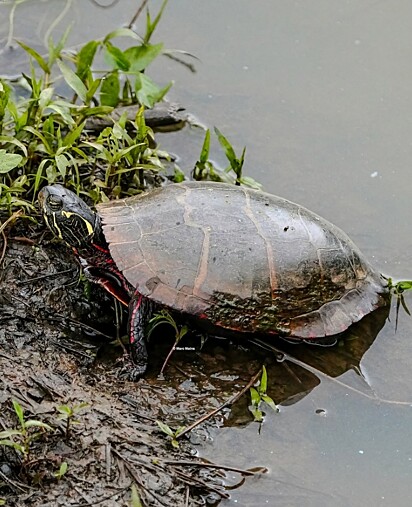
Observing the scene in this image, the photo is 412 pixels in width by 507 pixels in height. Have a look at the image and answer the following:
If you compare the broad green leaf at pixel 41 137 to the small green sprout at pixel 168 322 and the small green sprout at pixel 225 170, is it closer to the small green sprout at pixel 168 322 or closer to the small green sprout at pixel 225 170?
the small green sprout at pixel 225 170

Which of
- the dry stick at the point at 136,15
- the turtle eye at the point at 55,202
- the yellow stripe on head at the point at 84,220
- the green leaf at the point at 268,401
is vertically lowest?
the green leaf at the point at 268,401

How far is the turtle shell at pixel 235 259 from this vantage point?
4.58 m

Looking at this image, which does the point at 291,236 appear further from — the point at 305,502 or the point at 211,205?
the point at 305,502

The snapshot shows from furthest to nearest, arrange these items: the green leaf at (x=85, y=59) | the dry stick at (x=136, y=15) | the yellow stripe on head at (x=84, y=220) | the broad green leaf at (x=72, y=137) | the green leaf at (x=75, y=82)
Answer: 1. the dry stick at (x=136, y=15)
2. the green leaf at (x=85, y=59)
3. the green leaf at (x=75, y=82)
4. the broad green leaf at (x=72, y=137)
5. the yellow stripe on head at (x=84, y=220)

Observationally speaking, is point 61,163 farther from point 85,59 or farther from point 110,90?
point 110,90

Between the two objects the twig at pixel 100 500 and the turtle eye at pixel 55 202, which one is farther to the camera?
the turtle eye at pixel 55 202

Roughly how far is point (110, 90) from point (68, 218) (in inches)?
68.7

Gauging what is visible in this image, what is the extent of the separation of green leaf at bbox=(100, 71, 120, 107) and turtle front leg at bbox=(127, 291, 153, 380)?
6.88 feet

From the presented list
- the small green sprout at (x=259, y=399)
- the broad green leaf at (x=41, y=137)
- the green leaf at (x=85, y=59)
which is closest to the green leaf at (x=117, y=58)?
the green leaf at (x=85, y=59)

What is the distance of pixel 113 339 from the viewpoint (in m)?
4.85

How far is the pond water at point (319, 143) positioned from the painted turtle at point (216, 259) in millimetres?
394

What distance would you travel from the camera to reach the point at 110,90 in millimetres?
6168

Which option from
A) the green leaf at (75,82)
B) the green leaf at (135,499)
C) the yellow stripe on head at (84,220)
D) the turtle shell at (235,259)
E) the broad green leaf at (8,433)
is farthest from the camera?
the green leaf at (75,82)

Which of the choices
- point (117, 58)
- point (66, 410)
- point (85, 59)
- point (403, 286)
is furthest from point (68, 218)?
point (403, 286)
